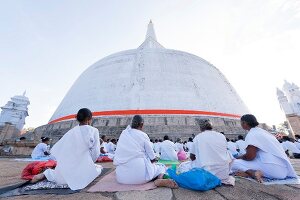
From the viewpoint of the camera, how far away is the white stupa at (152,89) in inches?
630

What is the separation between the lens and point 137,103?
1603 cm

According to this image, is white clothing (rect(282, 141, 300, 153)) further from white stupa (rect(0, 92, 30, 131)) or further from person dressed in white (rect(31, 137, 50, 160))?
white stupa (rect(0, 92, 30, 131))

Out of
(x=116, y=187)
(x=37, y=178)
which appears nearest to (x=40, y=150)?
(x=37, y=178)

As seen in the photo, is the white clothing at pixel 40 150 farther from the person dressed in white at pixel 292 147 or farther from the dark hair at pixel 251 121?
the person dressed in white at pixel 292 147

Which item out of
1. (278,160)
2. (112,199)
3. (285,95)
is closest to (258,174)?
(278,160)

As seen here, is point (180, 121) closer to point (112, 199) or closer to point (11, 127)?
point (112, 199)

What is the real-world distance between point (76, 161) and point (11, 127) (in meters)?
23.4

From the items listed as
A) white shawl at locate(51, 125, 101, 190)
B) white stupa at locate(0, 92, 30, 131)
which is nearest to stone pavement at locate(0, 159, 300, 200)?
white shawl at locate(51, 125, 101, 190)

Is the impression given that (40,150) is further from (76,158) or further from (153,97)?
(153,97)

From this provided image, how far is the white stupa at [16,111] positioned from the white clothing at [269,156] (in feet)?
106

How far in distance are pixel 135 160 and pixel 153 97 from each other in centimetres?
1290

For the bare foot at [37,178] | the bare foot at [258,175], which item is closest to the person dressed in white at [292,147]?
the bare foot at [258,175]

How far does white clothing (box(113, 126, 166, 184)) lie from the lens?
3545mm

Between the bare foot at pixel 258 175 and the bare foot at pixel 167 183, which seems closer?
the bare foot at pixel 167 183
